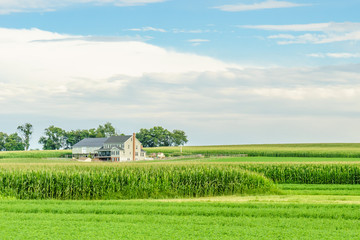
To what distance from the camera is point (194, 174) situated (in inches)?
984

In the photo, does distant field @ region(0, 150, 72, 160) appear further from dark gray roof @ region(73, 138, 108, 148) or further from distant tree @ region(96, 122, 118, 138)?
distant tree @ region(96, 122, 118, 138)

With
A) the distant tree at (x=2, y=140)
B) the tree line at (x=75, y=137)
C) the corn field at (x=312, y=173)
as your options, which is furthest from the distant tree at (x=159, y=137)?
the corn field at (x=312, y=173)

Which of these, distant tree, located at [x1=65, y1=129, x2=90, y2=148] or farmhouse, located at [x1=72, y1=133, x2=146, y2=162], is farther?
distant tree, located at [x1=65, y1=129, x2=90, y2=148]

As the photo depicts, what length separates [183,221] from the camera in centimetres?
1207

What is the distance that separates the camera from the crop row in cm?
2323

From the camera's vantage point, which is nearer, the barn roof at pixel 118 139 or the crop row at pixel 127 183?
the crop row at pixel 127 183

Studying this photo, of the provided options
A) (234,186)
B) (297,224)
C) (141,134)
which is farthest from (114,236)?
(141,134)

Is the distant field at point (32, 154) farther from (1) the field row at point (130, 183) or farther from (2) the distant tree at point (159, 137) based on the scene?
(1) the field row at point (130, 183)

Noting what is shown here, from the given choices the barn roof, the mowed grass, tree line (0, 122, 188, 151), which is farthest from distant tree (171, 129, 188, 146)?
the mowed grass

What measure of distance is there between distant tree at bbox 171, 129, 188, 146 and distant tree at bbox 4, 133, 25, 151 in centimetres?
3785

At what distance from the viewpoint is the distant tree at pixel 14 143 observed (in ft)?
350

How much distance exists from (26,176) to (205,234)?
51.0 ft

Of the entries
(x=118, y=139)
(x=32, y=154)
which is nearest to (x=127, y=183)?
(x=118, y=139)

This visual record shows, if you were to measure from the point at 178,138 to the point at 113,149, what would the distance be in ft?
113
